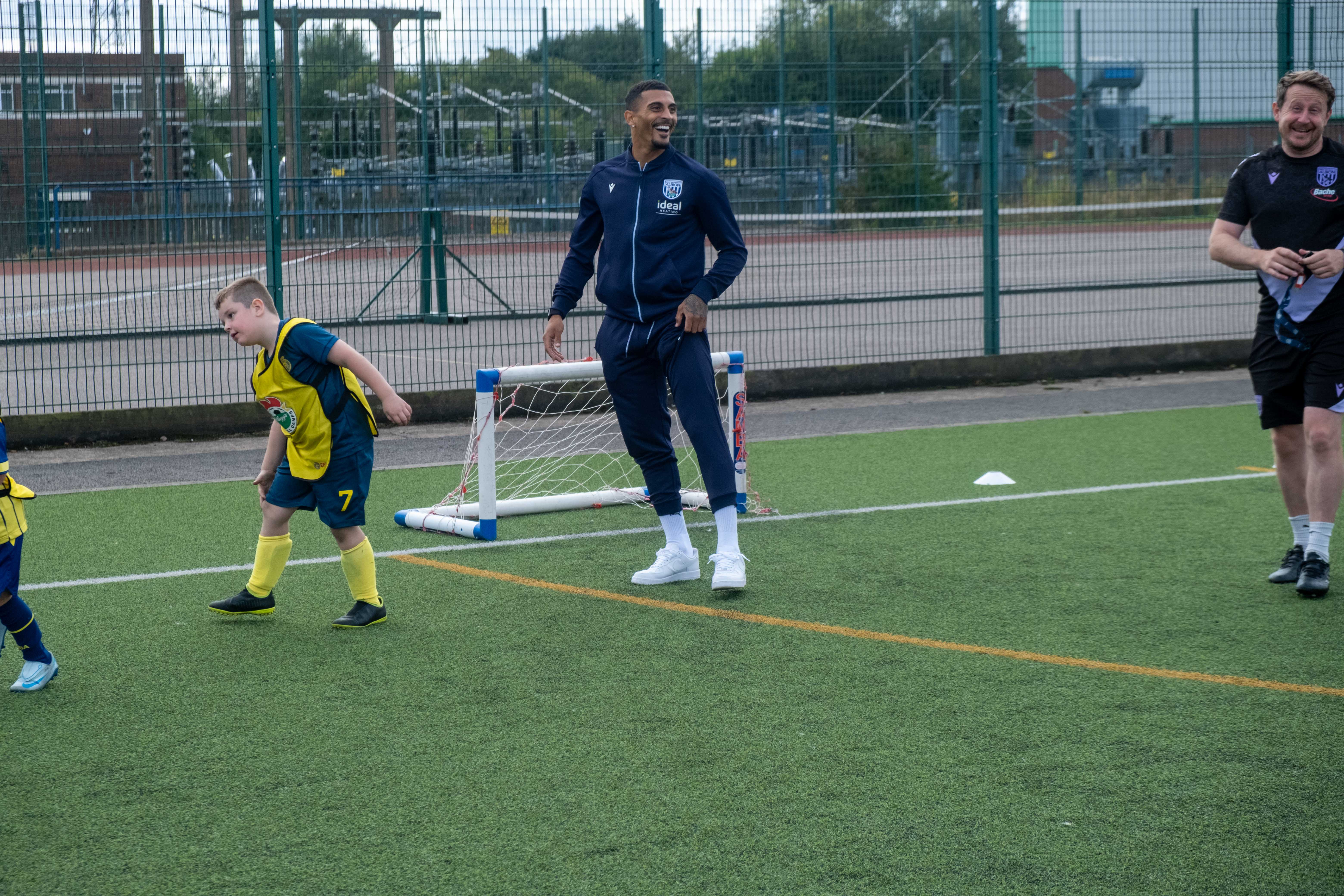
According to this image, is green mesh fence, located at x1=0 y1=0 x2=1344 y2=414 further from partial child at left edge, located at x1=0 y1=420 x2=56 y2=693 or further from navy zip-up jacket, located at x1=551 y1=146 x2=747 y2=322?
partial child at left edge, located at x1=0 y1=420 x2=56 y2=693

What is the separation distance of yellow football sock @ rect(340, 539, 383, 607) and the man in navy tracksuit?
45.1 inches

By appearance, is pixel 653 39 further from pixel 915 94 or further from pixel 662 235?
pixel 662 235

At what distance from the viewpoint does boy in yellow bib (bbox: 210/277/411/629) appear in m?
5.20

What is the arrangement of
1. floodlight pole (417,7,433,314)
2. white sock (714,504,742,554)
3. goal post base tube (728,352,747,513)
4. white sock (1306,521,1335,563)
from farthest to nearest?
floodlight pole (417,7,433,314), goal post base tube (728,352,747,513), white sock (714,504,742,554), white sock (1306,521,1335,563)

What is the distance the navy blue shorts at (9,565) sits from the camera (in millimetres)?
4414

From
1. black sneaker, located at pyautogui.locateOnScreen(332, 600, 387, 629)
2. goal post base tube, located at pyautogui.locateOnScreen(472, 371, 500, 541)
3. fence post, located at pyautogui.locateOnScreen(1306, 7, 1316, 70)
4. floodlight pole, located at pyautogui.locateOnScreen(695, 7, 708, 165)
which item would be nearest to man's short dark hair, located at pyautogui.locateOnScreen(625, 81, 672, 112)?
goal post base tube, located at pyautogui.locateOnScreen(472, 371, 500, 541)

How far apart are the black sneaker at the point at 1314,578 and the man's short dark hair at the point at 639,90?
312 centimetres

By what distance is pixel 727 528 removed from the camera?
19.6ft

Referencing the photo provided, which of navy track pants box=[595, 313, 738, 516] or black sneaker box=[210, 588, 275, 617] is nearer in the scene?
black sneaker box=[210, 588, 275, 617]

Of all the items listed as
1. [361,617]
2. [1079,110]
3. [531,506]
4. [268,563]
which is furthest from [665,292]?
[1079,110]

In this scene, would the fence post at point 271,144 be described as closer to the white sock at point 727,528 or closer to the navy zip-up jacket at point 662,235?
the navy zip-up jacket at point 662,235

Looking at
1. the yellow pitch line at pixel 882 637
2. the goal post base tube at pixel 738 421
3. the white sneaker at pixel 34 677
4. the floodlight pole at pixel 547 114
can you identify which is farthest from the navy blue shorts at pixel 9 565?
the floodlight pole at pixel 547 114

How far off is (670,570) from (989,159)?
6802 millimetres

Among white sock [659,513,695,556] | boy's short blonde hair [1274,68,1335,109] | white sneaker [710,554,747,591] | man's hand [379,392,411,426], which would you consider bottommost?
white sneaker [710,554,747,591]
